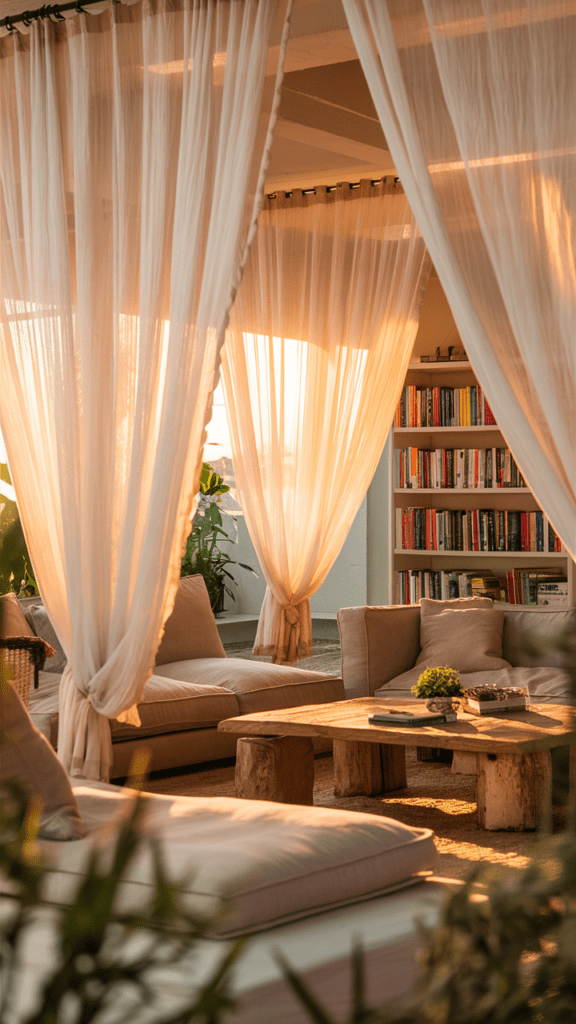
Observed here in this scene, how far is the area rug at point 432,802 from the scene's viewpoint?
423 centimetres

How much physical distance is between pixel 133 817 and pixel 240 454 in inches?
220

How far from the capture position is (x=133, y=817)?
1.37 feet

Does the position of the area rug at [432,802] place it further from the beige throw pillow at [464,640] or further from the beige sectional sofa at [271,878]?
the beige sectional sofa at [271,878]

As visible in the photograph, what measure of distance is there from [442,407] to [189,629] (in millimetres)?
2238

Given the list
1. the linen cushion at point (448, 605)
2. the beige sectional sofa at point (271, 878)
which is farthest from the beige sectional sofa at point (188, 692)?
the beige sectional sofa at point (271, 878)

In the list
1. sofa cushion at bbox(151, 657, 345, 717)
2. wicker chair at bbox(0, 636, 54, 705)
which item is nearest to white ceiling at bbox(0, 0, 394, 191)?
wicker chair at bbox(0, 636, 54, 705)

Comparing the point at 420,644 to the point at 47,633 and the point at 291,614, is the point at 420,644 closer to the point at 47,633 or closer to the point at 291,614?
the point at 291,614

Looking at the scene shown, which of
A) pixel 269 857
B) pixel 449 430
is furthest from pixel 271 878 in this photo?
pixel 449 430

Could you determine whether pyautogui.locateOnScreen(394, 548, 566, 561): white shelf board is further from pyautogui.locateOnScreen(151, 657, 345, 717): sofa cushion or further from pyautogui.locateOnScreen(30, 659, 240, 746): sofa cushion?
pyautogui.locateOnScreen(30, 659, 240, 746): sofa cushion

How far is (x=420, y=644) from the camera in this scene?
6.36 m

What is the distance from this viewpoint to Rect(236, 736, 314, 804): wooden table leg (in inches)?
184

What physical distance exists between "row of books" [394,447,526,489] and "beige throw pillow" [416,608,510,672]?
1307mm

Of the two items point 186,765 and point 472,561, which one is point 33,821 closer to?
point 186,765

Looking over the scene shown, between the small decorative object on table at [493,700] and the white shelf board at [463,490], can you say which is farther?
the white shelf board at [463,490]
